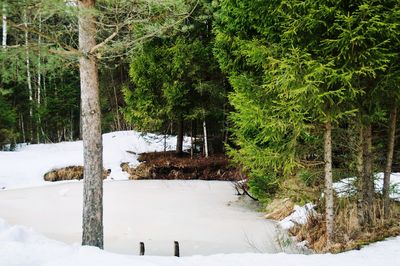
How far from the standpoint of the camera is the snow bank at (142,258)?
15.0ft

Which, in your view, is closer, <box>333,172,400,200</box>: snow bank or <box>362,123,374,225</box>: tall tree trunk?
<box>362,123,374,225</box>: tall tree trunk

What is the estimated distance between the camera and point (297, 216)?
8.31 metres

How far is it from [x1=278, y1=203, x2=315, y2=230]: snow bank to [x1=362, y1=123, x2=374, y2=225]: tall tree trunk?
1.05m

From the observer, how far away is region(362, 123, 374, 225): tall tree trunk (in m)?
6.71

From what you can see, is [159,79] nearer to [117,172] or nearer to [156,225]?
[117,172]

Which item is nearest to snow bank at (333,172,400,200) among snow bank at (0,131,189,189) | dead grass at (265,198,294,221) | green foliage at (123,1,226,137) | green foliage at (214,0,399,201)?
dead grass at (265,198,294,221)

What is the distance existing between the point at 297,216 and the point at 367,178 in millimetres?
2054

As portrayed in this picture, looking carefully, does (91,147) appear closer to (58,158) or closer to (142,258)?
(142,258)

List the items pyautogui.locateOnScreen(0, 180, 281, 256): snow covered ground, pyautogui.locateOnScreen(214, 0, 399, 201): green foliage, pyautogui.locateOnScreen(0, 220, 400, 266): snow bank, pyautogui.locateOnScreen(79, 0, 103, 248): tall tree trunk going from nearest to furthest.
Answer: pyautogui.locateOnScreen(0, 220, 400, 266): snow bank, pyautogui.locateOnScreen(214, 0, 399, 201): green foliage, pyautogui.locateOnScreen(79, 0, 103, 248): tall tree trunk, pyautogui.locateOnScreen(0, 180, 281, 256): snow covered ground

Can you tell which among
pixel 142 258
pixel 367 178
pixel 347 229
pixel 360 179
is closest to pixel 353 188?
pixel 360 179

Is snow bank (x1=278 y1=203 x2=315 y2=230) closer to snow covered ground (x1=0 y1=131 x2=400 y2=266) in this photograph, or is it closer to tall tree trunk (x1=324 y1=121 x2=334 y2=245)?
snow covered ground (x1=0 y1=131 x2=400 y2=266)

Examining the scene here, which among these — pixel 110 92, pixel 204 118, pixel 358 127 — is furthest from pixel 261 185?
pixel 110 92

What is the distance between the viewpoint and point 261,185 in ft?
30.8

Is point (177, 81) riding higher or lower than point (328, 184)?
higher
